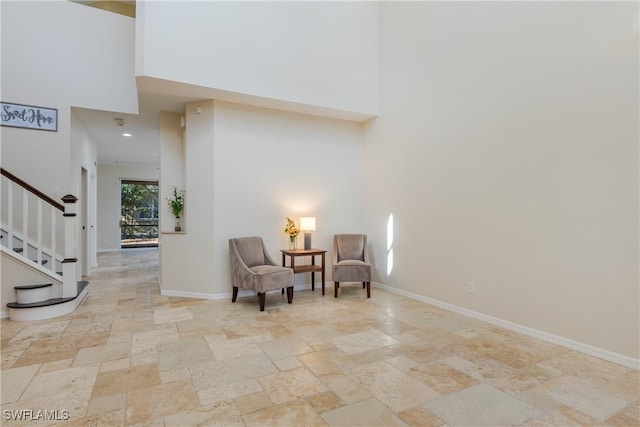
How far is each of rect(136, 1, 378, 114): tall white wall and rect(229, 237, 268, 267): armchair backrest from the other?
1.99 m

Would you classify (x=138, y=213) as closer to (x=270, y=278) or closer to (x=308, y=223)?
(x=308, y=223)

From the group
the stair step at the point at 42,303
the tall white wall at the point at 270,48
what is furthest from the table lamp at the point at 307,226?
the stair step at the point at 42,303

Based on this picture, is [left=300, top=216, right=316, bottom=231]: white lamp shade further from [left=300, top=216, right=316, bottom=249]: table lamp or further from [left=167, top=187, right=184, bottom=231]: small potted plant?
[left=167, top=187, right=184, bottom=231]: small potted plant

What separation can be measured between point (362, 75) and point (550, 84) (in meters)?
2.77

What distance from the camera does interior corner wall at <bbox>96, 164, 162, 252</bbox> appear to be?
9789 mm

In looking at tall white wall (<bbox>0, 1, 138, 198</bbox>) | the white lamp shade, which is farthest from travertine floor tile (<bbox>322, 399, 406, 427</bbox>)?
tall white wall (<bbox>0, 1, 138, 198</bbox>)

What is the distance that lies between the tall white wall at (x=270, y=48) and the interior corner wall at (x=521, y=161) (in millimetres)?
540

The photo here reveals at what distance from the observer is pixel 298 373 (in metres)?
2.60

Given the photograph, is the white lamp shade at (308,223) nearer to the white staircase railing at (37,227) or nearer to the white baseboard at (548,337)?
the white baseboard at (548,337)

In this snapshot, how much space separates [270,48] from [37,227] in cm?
392

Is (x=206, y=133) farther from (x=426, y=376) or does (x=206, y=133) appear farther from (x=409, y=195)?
(x=426, y=376)

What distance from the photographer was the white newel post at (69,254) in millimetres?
4148

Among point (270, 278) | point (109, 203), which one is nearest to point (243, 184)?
point (270, 278)

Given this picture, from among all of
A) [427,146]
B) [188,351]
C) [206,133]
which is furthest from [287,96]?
[188,351]
